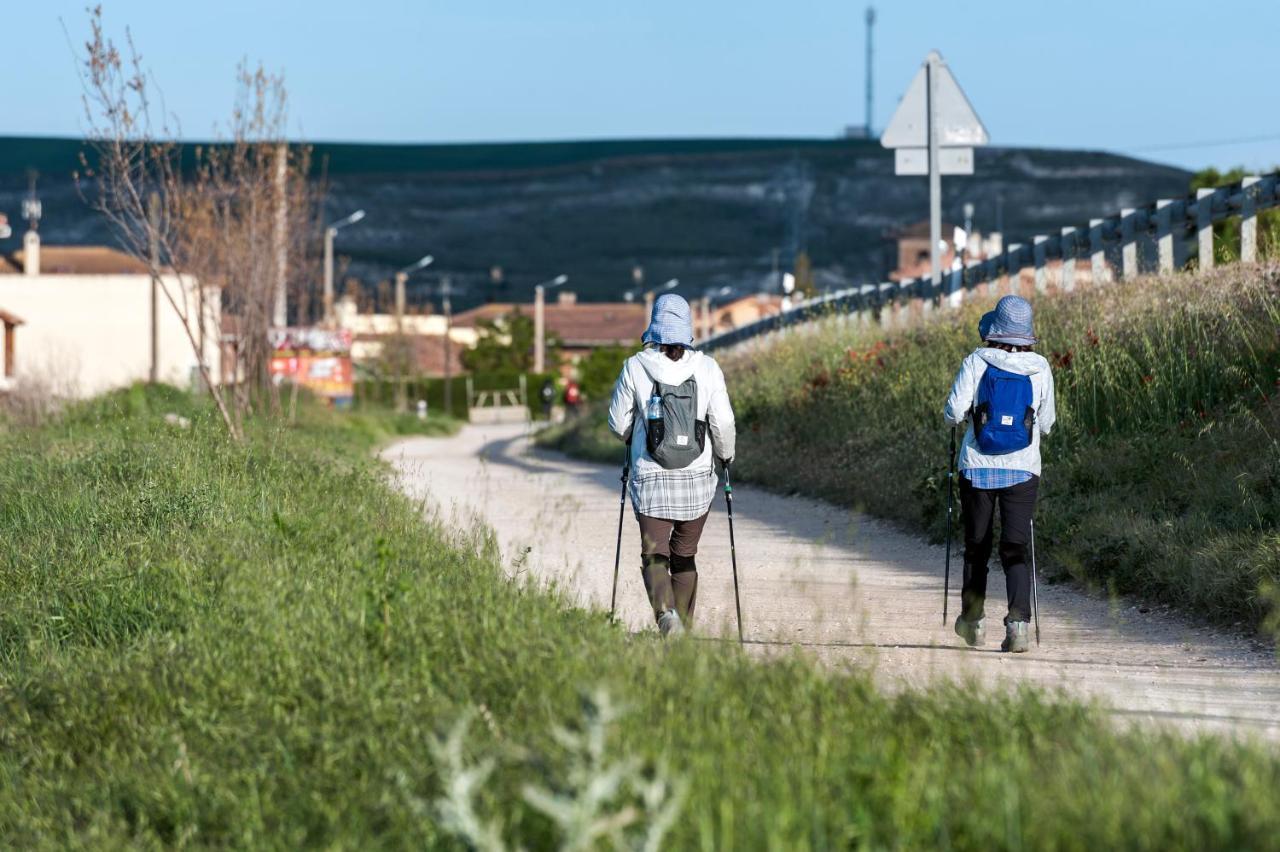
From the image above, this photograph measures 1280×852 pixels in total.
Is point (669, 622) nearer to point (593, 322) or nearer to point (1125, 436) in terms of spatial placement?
point (1125, 436)

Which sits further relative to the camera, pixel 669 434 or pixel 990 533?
pixel 990 533

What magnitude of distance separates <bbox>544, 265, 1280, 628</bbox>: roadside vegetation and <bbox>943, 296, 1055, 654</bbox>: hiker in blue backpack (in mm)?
899

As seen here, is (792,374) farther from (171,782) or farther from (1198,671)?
(171,782)

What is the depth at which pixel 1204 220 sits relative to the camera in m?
16.9

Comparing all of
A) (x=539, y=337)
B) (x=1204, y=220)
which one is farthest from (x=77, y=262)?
(x=1204, y=220)

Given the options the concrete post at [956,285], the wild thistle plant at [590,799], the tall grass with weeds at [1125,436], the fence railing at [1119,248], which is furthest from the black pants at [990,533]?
the concrete post at [956,285]

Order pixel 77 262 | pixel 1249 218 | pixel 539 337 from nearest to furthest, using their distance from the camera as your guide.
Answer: pixel 1249 218 → pixel 77 262 → pixel 539 337

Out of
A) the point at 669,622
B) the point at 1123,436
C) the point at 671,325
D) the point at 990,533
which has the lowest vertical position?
the point at 669,622

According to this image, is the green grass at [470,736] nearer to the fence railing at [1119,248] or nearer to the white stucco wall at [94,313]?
the fence railing at [1119,248]

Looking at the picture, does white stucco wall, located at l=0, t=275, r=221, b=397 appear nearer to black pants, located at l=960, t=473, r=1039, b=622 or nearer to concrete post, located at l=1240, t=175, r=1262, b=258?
concrete post, located at l=1240, t=175, r=1262, b=258

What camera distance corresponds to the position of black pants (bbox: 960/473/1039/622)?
8.88 metres

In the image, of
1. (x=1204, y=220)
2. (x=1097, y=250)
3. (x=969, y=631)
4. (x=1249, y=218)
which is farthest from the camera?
(x=1097, y=250)

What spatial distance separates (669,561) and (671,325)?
1.17 metres

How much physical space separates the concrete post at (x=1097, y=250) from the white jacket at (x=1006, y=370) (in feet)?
32.2
